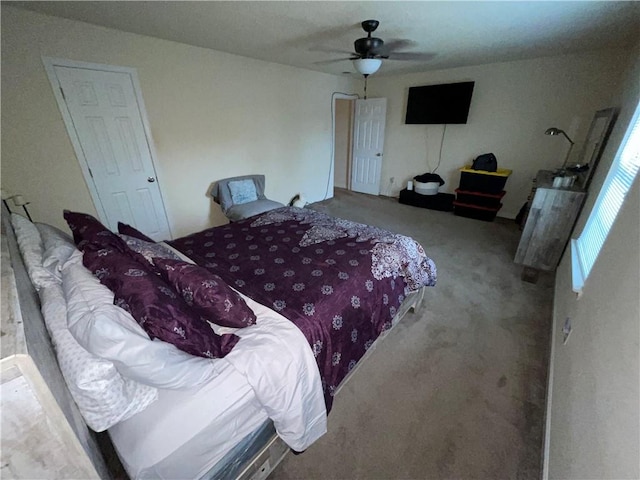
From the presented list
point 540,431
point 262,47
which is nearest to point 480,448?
point 540,431

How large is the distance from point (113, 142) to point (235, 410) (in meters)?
2.94

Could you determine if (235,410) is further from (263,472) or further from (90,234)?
(90,234)

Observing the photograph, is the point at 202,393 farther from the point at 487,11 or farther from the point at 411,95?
the point at 411,95

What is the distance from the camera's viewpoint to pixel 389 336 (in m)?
1.98

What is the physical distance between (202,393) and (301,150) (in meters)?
4.14

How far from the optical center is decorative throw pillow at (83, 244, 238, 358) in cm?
90

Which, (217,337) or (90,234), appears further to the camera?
(90,234)

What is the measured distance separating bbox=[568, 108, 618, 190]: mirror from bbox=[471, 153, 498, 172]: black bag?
3.20 feet

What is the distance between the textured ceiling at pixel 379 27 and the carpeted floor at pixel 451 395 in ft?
7.44

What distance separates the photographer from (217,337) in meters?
1.06

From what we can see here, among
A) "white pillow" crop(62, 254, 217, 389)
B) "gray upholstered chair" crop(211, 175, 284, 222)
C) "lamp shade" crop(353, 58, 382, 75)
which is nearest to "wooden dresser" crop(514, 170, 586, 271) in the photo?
"lamp shade" crop(353, 58, 382, 75)

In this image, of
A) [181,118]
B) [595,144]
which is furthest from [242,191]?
[595,144]

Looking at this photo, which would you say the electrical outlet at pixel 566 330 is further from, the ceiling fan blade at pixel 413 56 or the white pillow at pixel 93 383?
the ceiling fan blade at pixel 413 56

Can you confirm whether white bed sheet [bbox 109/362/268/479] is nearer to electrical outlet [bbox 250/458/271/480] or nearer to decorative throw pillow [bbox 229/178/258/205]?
electrical outlet [bbox 250/458/271/480]
